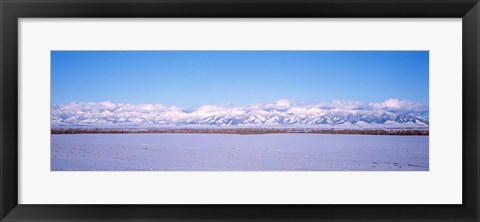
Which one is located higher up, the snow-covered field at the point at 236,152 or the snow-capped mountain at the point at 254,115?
the snow-capped mountain at the point at 254,115

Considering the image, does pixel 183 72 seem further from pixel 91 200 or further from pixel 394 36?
pixel 394 36

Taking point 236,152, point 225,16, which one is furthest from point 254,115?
point 225,16

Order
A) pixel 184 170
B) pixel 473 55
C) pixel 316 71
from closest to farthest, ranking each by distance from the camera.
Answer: pixel 473 55
pixel 184 170
pixel 316 71

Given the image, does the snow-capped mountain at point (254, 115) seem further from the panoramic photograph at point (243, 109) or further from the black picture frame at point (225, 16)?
the black picture frame at point (225, 16)

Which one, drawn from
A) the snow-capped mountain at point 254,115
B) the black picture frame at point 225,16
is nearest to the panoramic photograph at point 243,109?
the snow-capped mountain at point 254,115

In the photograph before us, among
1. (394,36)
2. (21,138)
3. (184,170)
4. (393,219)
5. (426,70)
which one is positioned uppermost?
(394,36)

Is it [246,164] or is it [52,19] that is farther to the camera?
[246,164]

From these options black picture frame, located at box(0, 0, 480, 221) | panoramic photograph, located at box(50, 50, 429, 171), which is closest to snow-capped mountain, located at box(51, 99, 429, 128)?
panoramic photograph, located at box(50, 50, 429, 171)

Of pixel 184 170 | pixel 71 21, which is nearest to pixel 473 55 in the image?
pixel 184 170

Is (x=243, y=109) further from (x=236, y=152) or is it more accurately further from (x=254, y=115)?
(x=236, y=152)
